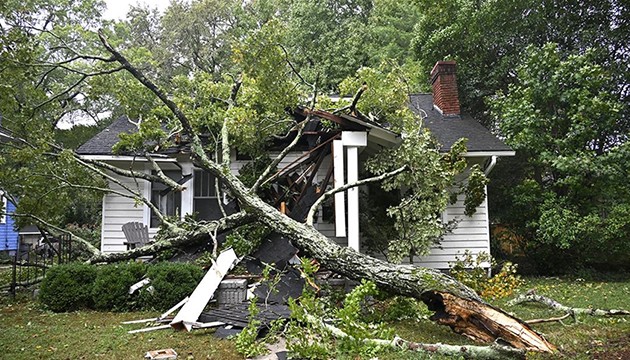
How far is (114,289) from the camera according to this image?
25.5 ft

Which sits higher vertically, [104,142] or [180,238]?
[104,142]

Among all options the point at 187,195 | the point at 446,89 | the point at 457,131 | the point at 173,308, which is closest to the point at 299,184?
the point at 187,195

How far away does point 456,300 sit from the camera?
5.54 meters

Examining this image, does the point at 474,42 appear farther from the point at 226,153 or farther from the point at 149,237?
the point at 149,237

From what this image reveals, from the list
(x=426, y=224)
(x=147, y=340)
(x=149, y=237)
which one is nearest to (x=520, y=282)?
(x=426, y=224)

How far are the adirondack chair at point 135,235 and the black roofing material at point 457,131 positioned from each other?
6.88 meters

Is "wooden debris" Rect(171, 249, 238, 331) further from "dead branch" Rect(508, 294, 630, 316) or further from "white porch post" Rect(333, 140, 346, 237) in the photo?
"dead branch" Rect(508, 294, 630, 316)

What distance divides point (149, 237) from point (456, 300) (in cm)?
816

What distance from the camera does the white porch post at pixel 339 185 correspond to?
29.6 feet

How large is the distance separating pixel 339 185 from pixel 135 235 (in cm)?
487

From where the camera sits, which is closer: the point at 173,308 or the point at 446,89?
the point at 173,308

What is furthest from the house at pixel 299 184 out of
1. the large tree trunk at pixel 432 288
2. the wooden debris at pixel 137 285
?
the wooden debris at pixel 137 285

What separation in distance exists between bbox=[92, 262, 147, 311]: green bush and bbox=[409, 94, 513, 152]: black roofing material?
700 centimetres

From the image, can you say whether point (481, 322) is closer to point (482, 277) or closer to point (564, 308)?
point (564, 308)
